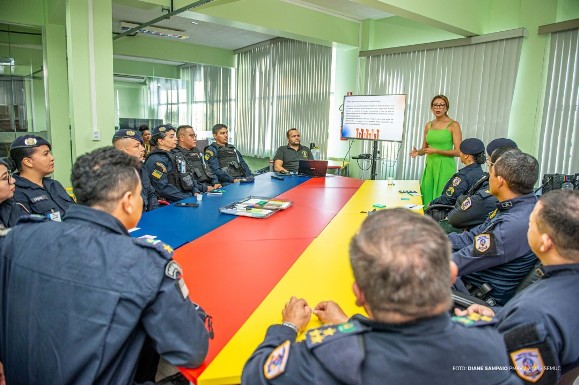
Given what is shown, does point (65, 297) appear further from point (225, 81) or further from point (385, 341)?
point (225, 81)

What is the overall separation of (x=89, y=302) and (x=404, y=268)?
31.8 inches

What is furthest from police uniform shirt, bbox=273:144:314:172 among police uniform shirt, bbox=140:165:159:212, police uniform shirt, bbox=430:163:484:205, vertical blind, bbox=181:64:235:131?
vertical blind, bbox=181:64:235:131

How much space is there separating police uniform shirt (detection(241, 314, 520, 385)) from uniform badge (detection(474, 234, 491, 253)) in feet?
3.53

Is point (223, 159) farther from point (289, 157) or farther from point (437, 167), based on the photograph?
point (437, 167)

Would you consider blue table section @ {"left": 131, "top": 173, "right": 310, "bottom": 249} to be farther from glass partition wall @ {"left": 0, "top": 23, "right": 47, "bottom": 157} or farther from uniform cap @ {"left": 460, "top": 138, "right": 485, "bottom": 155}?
glass partition wall @ {"left": 0, "top": 23, "right": 47, "bottom": 157}

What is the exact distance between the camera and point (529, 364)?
→ 1.08m

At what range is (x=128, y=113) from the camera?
8.48 m

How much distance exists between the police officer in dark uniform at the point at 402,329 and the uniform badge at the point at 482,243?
1.10 meters

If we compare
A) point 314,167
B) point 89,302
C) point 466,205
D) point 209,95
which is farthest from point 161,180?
point 209,95

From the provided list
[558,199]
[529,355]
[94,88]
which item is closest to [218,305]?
[529,355]

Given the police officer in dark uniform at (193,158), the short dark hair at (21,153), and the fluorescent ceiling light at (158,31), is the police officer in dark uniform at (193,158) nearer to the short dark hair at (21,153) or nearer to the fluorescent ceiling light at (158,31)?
the short dark hair at (21,153)

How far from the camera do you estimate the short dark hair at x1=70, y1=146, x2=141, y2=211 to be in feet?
4.08

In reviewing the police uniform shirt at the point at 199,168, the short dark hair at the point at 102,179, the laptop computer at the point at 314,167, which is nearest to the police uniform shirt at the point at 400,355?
the short dark hair at the point at 102,179

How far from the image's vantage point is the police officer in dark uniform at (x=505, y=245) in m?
1.87
